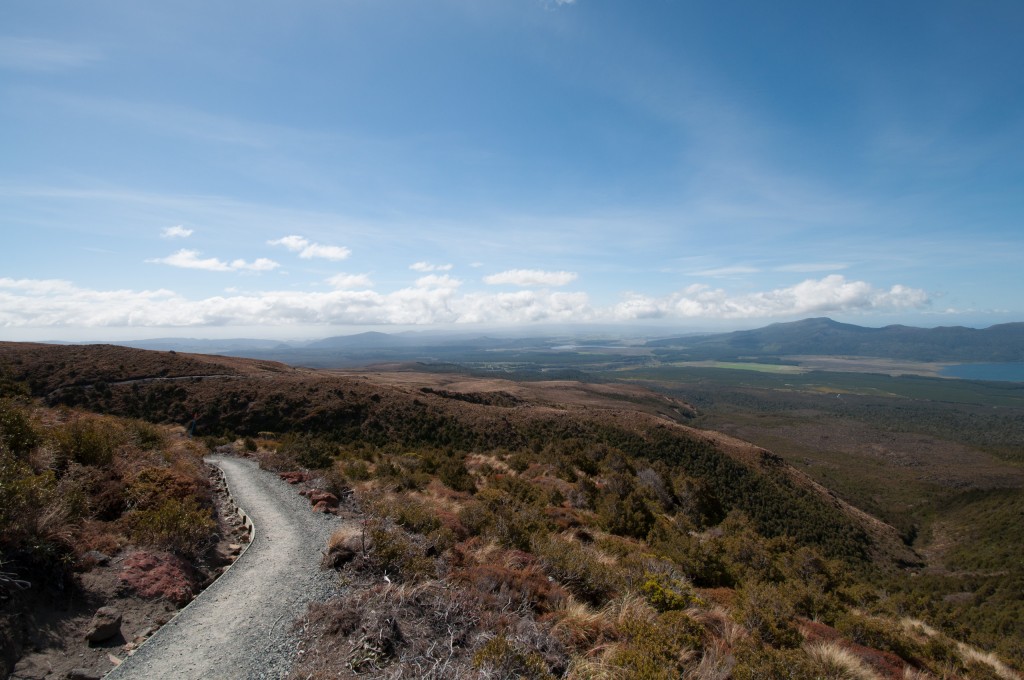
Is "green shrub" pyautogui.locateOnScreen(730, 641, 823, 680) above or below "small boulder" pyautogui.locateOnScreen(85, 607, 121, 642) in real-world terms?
below

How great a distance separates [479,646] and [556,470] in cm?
1919

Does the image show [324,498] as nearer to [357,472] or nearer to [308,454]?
[357,472]

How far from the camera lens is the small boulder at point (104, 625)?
19.9 ft

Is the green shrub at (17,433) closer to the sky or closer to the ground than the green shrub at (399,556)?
closer to the sky

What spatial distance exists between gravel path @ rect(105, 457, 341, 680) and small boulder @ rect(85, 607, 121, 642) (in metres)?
0.55

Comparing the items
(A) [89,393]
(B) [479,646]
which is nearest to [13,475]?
(B) [479,646]

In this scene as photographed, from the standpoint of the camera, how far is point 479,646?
18.7 ft

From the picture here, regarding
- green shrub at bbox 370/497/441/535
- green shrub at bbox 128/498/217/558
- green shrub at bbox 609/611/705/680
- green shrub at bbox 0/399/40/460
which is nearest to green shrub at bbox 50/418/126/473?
green shrub at bbox 0/399/40/460

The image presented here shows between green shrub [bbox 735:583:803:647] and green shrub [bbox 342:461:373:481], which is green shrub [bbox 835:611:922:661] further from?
green shrub [bbox 342:461:373:481]

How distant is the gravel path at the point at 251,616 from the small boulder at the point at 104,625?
55 cm

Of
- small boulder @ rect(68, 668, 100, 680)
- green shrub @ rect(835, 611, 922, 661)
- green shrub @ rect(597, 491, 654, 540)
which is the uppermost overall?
small boulder @ rect(68, 668, 100, 680)

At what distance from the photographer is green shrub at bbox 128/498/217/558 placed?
28.5 ft

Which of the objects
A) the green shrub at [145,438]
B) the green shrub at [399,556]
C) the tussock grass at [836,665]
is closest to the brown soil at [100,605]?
the green shrub at [399,556]

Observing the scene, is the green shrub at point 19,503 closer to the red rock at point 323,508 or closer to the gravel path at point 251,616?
the gravel path at point 251,616
